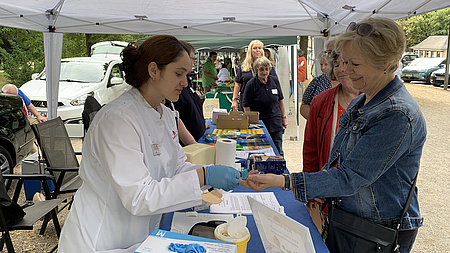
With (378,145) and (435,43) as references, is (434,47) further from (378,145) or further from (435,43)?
(378,145)

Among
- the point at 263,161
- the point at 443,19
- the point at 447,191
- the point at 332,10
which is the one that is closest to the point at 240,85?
the point at 332,10

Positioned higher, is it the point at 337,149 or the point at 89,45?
the point at 89,45

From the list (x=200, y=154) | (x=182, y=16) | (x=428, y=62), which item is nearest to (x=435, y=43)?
(x=428, y=62)

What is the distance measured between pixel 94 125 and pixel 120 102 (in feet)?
0.46

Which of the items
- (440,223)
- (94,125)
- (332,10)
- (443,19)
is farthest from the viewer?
(443,19)

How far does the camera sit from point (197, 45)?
9.07 metres

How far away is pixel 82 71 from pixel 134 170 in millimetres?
8522

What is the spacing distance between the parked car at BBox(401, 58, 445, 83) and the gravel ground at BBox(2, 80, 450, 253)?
9.33m

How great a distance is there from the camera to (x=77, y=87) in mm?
8375

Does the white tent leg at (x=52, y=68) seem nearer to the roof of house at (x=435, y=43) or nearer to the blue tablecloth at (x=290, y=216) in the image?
the blue tablecloth at (x=290, y=216)

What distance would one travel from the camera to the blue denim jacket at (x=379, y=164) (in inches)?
52.4

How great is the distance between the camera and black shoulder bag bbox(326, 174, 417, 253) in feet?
4.58

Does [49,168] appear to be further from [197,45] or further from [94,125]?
[197,45]

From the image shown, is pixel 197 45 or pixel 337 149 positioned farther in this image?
pixel 197 45
